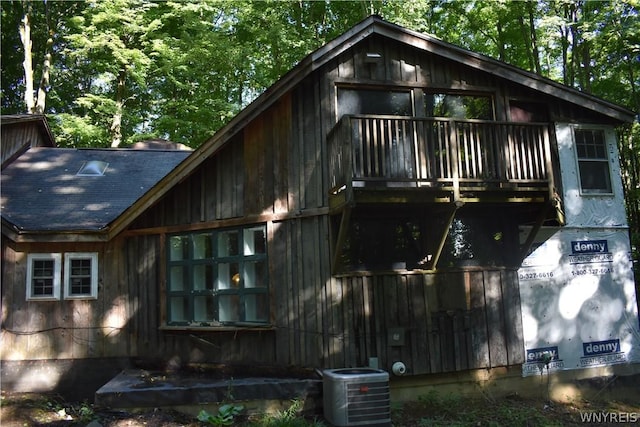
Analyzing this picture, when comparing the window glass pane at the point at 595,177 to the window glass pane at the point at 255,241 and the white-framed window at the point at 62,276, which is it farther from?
the white-framed window at the point at 62,276

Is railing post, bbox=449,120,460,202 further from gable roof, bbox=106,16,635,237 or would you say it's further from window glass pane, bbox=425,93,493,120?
gable roof, bbox=106,16,635,237

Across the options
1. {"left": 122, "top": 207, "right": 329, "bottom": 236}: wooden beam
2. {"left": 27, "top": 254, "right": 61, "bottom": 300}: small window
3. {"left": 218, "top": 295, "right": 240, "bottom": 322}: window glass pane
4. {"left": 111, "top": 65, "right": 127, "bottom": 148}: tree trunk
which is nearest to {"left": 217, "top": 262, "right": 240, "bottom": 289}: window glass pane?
{"left": 218, "top": 295, "right": 240, "bottom": 322}: window glass pane

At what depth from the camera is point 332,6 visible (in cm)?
2303

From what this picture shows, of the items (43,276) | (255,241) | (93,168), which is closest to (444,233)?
(255,241)

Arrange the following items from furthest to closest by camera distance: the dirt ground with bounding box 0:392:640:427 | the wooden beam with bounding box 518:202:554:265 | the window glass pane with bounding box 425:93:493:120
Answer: the window glass pane with bounding box 425:93:493:120, the wooden beam with bounding box 518:202:554:265, the dirt ground with bounding box 0:392:640:427

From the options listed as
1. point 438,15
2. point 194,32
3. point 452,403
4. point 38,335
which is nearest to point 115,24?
point 194,32

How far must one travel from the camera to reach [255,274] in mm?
9008

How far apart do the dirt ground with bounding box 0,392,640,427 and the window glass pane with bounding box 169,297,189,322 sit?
2085 millimetres

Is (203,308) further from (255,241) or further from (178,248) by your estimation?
(255,241)

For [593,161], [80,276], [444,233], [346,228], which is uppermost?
[593,161]

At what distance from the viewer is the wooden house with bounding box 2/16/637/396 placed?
8234mm

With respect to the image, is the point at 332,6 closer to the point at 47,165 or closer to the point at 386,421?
the point at 47,165

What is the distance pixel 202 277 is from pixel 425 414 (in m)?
4.65

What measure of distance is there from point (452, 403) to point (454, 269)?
2254mm
